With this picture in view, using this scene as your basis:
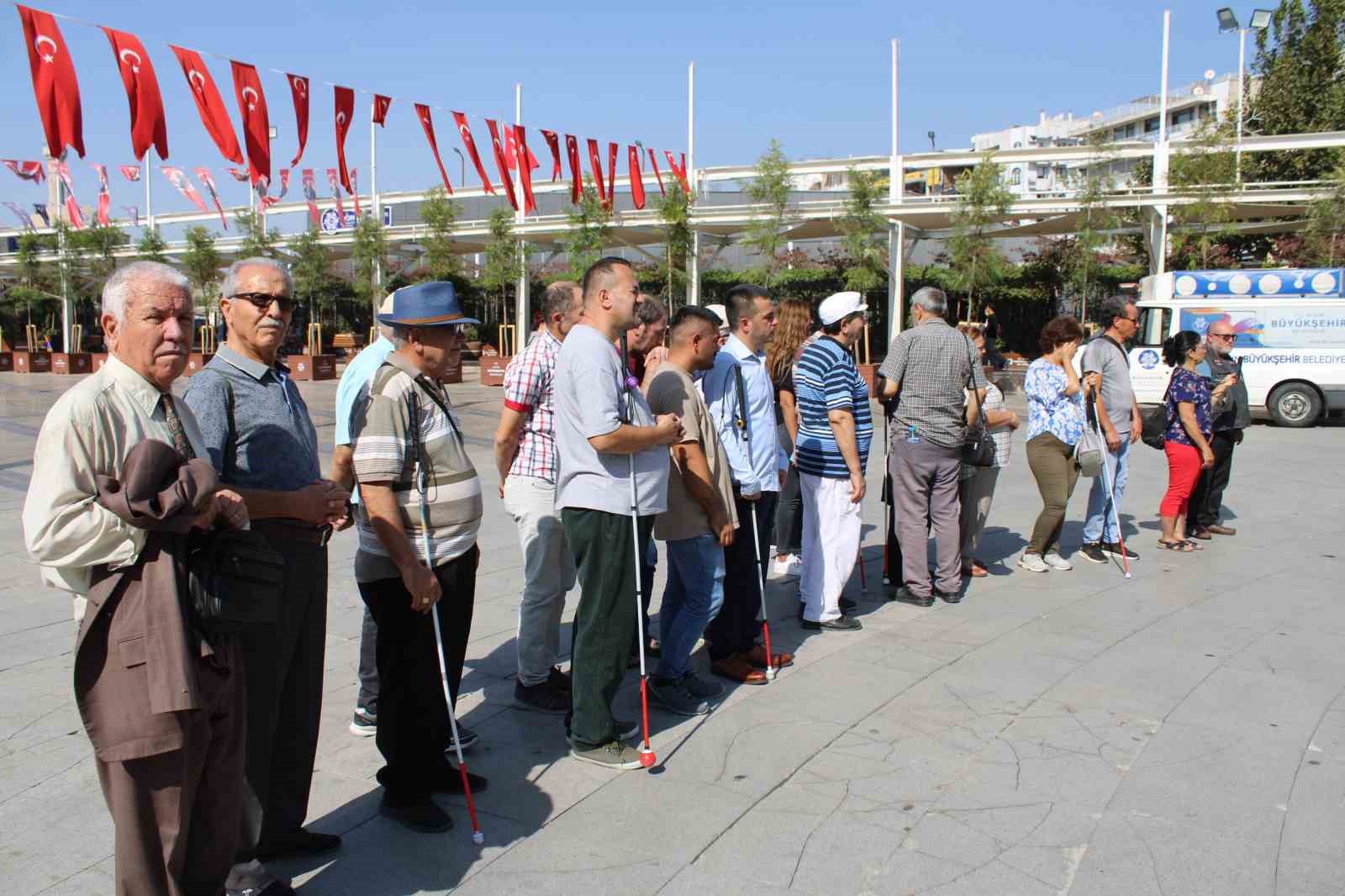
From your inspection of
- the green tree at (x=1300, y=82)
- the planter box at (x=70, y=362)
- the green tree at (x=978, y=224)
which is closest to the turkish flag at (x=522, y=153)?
the green tree at (x=978, y=224)

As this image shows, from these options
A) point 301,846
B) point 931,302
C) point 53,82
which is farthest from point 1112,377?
point 53,82

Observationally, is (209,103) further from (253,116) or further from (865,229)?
(865,229)

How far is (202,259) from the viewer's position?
29.5m

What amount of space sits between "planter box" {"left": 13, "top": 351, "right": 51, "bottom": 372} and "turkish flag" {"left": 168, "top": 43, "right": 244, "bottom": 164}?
71.6ft

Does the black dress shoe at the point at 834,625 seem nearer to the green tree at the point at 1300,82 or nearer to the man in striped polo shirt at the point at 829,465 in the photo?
→ the man in striped polo shirt at the point at 829,465

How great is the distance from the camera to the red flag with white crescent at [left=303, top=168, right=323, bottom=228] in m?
30.0

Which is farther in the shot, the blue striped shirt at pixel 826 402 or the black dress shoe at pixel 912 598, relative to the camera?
the black dress shoe at pixel 912 598

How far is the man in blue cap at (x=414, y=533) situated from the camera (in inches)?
122

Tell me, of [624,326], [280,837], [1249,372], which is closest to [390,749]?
[280,837]

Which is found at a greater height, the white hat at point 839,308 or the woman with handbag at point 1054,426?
the white hat at point 839,308

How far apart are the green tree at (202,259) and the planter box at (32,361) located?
4.20 m

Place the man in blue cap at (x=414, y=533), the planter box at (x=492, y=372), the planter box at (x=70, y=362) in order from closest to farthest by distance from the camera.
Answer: the man in blue cap at (x=414, y=533), the planter box at (x=492, y=372), the planter box at (x=70, y=362)

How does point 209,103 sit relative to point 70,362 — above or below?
above

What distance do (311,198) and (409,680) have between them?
101ft
